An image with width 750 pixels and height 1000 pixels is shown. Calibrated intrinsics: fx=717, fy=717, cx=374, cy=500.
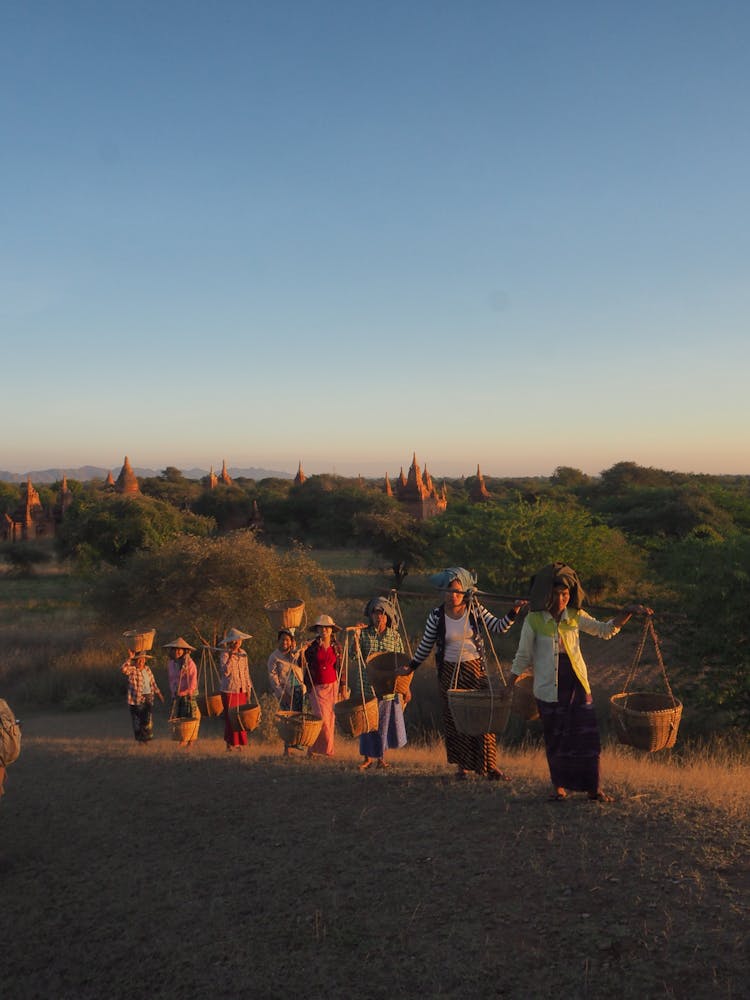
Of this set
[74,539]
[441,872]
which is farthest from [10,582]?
[441,872]

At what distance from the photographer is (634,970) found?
12.0ft

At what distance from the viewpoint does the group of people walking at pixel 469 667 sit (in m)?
5.62

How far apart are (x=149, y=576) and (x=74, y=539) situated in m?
15.0

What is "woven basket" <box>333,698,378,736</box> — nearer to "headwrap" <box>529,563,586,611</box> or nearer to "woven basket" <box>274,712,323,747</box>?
"woven basket" <box>274,712,323,747</box>

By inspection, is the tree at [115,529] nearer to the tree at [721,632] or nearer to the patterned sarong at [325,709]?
the tree at [721,632]

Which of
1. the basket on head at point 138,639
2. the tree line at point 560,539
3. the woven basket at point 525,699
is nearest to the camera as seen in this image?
the woven basket at point 525,699

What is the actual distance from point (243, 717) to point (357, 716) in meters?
2.55

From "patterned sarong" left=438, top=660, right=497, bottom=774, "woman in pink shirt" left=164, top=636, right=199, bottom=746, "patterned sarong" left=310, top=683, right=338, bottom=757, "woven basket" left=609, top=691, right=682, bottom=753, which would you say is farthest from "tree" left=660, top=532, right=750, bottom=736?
"woman in pink shirt" left=164, top=636, right=199, bottom=746

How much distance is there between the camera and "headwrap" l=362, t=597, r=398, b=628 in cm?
745

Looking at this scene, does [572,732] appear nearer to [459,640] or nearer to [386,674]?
[459,640]

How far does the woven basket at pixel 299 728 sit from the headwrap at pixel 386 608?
3.97ft

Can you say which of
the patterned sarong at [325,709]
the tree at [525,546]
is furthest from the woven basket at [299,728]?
the tree at [525,546]

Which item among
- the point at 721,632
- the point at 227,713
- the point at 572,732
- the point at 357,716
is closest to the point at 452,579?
the point at 572,732

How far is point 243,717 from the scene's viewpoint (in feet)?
28.8
